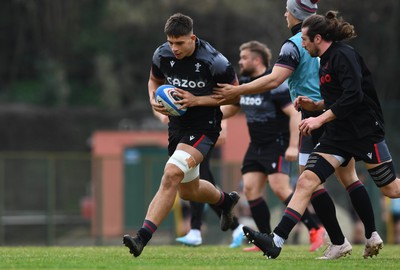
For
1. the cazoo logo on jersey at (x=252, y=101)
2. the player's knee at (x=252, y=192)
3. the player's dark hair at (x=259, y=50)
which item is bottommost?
the player's knee at (x=252, y=192)

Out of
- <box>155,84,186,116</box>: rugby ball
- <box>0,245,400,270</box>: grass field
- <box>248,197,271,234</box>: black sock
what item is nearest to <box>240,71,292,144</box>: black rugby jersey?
<box>248,197,271,234</box>: black sock

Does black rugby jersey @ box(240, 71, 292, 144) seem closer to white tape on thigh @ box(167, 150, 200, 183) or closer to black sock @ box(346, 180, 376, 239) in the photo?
black sock @ box(346, 180, 376, 239)

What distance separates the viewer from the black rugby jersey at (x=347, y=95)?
9070 millimetres

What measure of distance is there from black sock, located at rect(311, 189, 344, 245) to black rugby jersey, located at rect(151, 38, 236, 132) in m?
1.16

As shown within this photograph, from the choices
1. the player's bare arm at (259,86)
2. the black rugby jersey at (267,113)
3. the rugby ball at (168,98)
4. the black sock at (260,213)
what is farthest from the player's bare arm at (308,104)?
the black sock at (260,213)

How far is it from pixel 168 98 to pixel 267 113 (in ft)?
8.87

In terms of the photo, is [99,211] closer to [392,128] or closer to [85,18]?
[392,128]

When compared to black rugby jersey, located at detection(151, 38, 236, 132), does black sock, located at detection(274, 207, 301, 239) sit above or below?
below

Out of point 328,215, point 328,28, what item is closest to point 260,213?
point 328,215

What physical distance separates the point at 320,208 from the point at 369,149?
0.92m

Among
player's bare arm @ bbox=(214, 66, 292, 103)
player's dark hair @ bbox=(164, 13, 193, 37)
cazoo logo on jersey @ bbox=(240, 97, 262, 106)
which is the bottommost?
cazoo logo on jersey @ bbox=(240, 97, 262, 106)

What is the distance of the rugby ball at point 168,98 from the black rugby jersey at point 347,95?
1.31m

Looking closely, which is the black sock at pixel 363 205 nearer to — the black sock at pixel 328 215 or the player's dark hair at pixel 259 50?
the black sock at pixel 328 215

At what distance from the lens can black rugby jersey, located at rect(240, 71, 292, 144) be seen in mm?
11977
